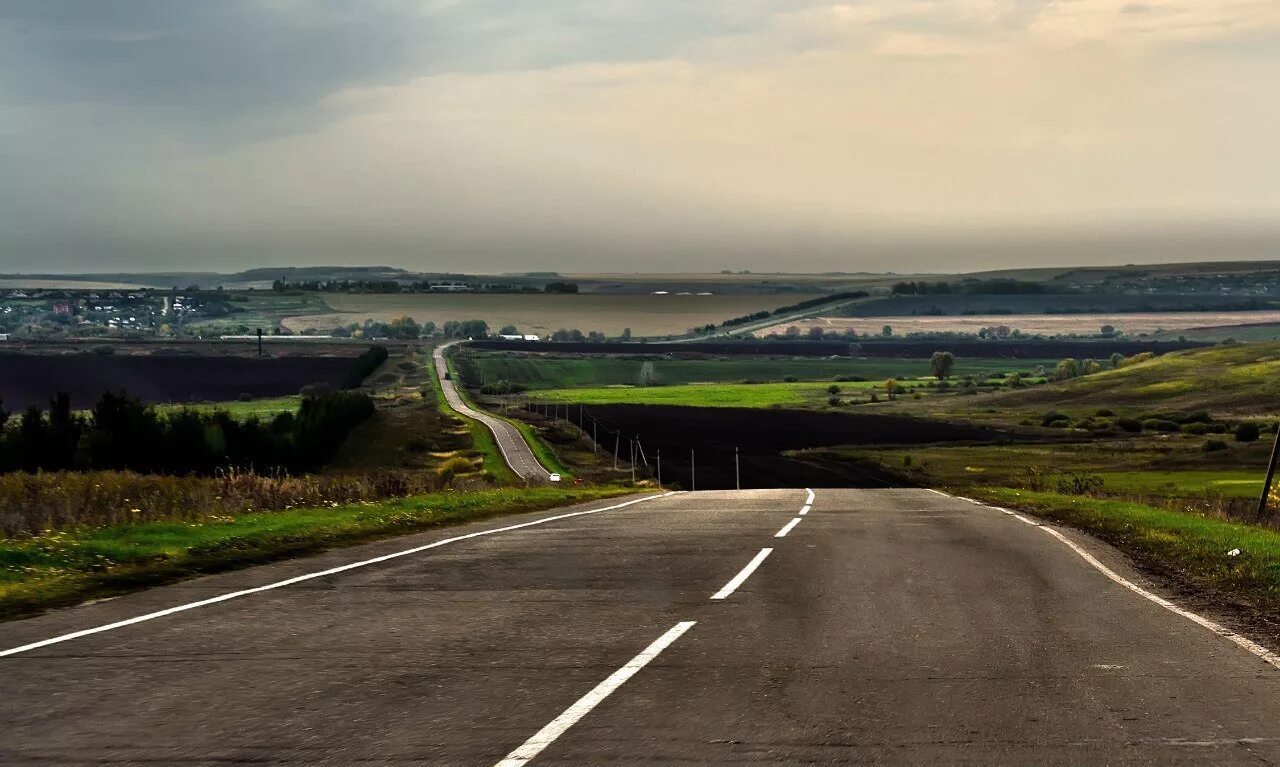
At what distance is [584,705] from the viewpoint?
31.3 feet

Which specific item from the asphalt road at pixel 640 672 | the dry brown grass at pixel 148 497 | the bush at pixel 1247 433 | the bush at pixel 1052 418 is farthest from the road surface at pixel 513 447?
the bush at pixel 1247 433

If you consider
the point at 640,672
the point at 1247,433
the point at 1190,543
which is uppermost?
the point at 640,672

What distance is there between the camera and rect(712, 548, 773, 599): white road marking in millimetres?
15328

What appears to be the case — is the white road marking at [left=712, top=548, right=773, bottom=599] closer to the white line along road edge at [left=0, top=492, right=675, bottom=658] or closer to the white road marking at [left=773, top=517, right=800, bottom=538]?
the white road marking at [left=773, top=517, right=800, bottom=538]

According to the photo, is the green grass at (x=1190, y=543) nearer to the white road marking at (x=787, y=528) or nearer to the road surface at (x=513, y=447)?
the white road marking at (x=787, y=528)

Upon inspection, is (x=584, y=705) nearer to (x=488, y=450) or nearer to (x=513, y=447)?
(x=488, y=450)

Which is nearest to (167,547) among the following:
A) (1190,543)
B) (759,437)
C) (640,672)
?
(640,672)

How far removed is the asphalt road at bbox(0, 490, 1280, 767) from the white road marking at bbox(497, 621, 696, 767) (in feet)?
0.10

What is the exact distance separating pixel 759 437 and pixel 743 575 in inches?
5917

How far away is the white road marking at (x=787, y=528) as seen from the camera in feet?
76.1

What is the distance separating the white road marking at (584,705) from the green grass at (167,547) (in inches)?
255

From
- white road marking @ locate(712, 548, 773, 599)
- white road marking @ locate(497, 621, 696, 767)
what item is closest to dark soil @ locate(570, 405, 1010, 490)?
white road marking @ locate(712, 548, 773, 599)

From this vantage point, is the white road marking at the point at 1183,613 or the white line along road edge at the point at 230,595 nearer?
the white road marking at the point at 1183,613

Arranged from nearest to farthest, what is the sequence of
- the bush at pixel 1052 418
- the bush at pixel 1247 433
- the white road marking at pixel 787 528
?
the white road marking at pixel 787 528, the bush at pixel 1247 433, the bush at pixel 1052 418
